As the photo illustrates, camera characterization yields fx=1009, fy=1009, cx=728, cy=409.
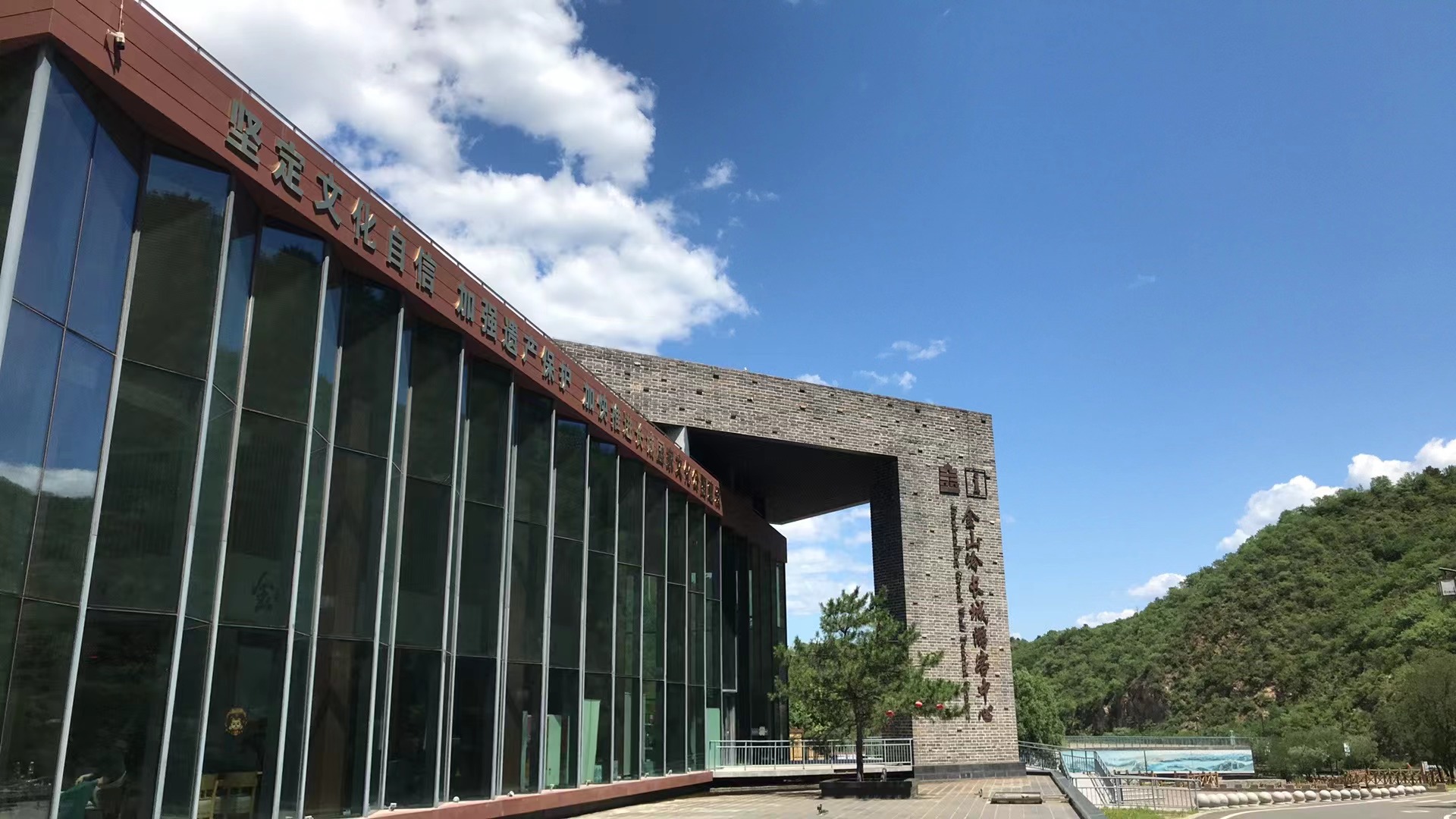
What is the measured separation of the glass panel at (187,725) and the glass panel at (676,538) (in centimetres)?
1914

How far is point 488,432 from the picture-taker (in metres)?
20.7

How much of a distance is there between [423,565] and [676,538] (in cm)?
1477

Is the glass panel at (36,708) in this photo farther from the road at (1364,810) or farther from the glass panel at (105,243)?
the road at (1364,810)

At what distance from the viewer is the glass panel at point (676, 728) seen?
30.2m

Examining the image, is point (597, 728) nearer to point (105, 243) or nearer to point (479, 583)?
point (479, 583)

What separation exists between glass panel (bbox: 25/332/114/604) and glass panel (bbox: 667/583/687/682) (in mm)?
20980

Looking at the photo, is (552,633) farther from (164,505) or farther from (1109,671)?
(1109,671)

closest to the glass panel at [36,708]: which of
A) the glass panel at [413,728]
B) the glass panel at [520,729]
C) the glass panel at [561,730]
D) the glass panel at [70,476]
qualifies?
the glass panel at [70,476]

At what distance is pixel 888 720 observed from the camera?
38031 mm

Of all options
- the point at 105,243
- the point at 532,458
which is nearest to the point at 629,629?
the point at 532,458

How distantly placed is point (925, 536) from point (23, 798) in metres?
33.3

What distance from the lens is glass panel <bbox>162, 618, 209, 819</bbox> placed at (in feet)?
40.1

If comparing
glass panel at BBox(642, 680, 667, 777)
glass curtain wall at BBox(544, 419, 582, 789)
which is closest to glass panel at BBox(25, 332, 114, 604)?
glass curtain wall at BBox(544, 419, 582, 789)

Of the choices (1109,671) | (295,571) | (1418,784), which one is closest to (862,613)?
(295,571)
